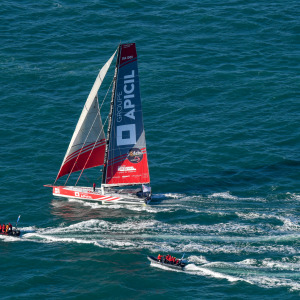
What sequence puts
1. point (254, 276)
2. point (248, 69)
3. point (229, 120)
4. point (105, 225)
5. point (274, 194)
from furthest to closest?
1. point (248, 69)
2. point (229, 120)
3. point (274, 194)
4. point (105, 225)
5. point (254, 276)

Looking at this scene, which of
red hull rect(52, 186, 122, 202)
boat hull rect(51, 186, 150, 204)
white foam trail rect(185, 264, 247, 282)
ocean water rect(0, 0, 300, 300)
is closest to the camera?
white foam trail rect(185, 264, 247, 282)

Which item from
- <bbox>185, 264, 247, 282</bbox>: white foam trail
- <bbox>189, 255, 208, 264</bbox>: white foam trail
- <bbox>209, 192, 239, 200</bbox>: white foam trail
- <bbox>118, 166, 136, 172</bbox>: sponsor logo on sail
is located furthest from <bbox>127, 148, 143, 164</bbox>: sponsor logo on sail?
<bbox>185, 264, 247, 282</bbox>: white foam trail

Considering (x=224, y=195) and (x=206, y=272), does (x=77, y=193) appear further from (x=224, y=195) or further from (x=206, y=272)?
(x=206, y=272)

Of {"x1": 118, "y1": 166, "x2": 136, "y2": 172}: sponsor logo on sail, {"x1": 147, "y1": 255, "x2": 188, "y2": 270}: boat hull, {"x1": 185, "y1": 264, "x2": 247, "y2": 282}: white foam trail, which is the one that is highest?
{"x1": 118, "y1": 166, "x2": 136, "y2": 172}: sponsor logo on sail

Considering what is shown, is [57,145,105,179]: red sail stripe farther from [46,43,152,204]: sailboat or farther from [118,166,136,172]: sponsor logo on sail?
[118,166,136,172]: sponsor logo on sail

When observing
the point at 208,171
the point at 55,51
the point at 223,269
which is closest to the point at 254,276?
the point at 223,269

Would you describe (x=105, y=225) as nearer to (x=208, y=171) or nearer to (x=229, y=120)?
(x=208, y=171)
